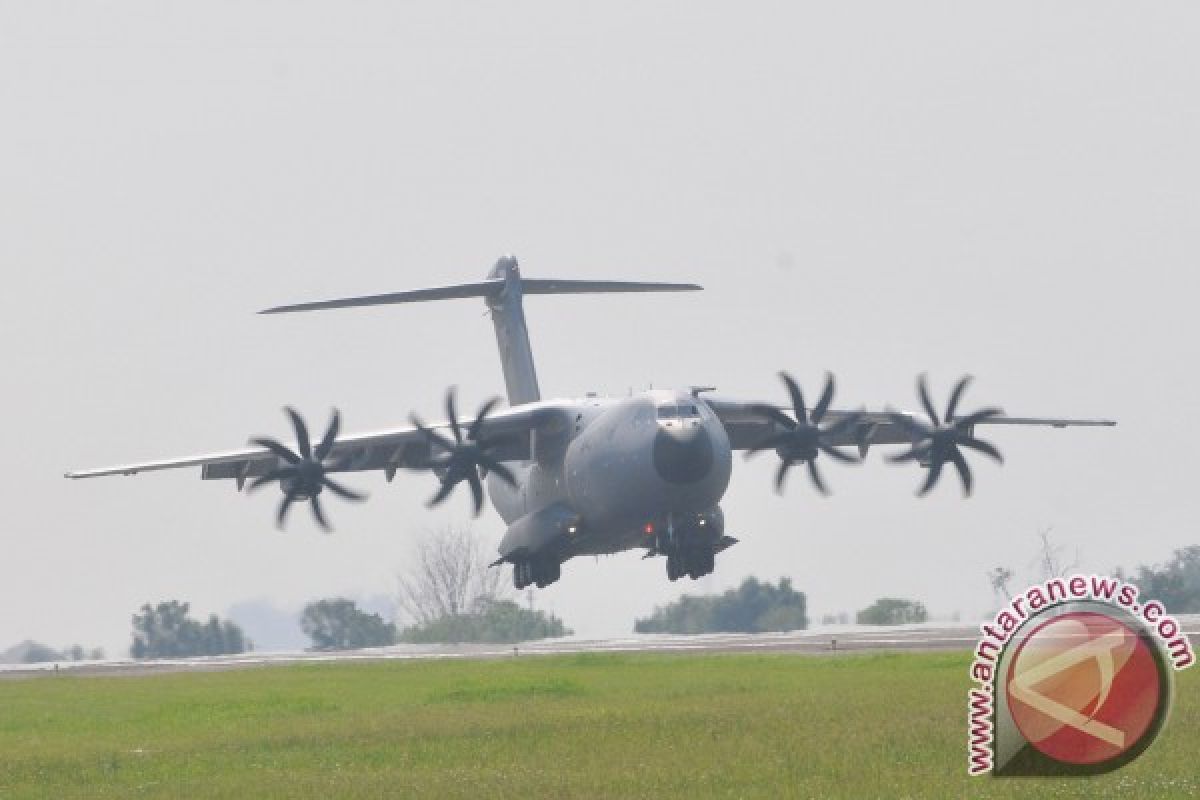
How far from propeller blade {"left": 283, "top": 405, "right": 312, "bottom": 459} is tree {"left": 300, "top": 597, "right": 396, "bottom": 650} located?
156ft

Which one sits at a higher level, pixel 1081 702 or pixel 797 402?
pixel 797 402

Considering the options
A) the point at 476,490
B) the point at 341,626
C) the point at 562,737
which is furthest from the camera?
the point at 341,626

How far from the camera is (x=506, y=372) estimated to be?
59.2 metres

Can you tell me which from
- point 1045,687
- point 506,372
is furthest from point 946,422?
point 1045,687

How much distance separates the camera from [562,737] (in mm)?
29688

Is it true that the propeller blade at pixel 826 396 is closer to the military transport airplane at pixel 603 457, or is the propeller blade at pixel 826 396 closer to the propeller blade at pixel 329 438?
the military transport airplane at pixel 603 457

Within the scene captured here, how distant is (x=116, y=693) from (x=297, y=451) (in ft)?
24.0

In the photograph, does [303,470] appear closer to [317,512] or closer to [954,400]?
[317,512]

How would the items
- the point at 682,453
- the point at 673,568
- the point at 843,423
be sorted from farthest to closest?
the point at 843,423, the point at 673,568, the point at 682,453

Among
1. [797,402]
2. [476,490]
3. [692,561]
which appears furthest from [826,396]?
[476,490]

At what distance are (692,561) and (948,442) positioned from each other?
734 cm

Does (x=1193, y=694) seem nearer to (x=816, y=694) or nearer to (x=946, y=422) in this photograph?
(x=816, y=694)

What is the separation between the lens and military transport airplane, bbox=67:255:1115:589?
151 feet

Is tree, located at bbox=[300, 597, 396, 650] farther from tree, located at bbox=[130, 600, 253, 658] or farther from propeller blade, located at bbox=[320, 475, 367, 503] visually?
propeller blade, located at bbox=[320, 475, 367, 503]
